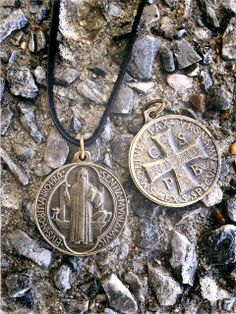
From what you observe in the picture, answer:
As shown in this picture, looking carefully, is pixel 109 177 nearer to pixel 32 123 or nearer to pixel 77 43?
pixel 32 123

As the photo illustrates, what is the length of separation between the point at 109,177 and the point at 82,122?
240mm

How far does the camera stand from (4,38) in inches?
75.7

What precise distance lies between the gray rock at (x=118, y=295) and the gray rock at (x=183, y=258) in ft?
0.65

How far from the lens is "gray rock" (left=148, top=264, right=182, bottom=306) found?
6.11 feet

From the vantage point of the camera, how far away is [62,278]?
183cm

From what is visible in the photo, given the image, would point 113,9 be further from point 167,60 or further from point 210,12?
point 210,12

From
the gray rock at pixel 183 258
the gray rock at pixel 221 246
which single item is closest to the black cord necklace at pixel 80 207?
the gray rock at pixel 183 258

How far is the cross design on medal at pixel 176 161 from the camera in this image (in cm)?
190

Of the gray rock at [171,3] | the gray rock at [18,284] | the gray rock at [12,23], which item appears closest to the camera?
the gray rock at [18,284]

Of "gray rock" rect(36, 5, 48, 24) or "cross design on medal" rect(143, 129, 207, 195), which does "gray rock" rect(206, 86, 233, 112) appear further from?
"gray rock" rect(36, 5, 48, 24)

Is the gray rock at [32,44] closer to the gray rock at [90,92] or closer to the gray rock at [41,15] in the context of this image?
the gray rock at [41,15]

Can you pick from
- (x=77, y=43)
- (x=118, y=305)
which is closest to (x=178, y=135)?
(x=77, y=43)

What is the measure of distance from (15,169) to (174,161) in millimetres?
588

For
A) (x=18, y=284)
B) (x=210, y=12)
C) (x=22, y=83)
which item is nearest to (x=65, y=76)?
(x=22, y=83)
